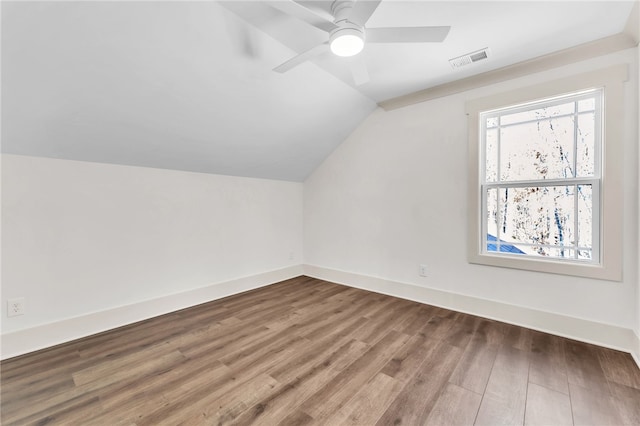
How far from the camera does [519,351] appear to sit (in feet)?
6.74

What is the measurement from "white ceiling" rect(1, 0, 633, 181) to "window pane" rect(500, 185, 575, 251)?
49.6 inches

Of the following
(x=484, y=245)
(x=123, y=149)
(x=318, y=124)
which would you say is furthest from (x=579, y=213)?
(x=123, y=149)

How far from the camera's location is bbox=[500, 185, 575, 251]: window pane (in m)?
A: 2.38

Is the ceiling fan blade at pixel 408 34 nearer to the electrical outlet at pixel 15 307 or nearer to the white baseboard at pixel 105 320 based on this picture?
the white baseboard at pixel 105 320

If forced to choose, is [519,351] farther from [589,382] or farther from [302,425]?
[302,425]

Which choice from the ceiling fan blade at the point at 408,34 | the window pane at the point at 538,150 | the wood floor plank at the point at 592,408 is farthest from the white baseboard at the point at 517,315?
the ceiling fan blade at the point at 408,34

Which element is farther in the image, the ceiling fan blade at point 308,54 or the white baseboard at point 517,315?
the white baseboard at point 517,315

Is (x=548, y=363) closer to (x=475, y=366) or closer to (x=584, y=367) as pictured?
(x=584, y=367)

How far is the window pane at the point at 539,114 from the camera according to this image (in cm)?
238

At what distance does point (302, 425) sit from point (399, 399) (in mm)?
597

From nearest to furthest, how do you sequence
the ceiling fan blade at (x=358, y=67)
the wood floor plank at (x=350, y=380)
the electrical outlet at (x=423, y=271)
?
the wood floor plank at (x=350, y=380) < the ceiling fan blade at (x=358, y=67) < the electrical outlet at (x=423, y=271)

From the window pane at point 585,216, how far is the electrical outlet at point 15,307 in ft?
15.5

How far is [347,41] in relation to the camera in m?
1.61

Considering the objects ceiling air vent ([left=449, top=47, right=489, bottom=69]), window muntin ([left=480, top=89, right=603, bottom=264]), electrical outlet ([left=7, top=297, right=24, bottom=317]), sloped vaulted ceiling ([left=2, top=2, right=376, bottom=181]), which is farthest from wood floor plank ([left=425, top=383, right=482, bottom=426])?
electrical outlet ([left=7, top=297, right=24, bottom=317])
